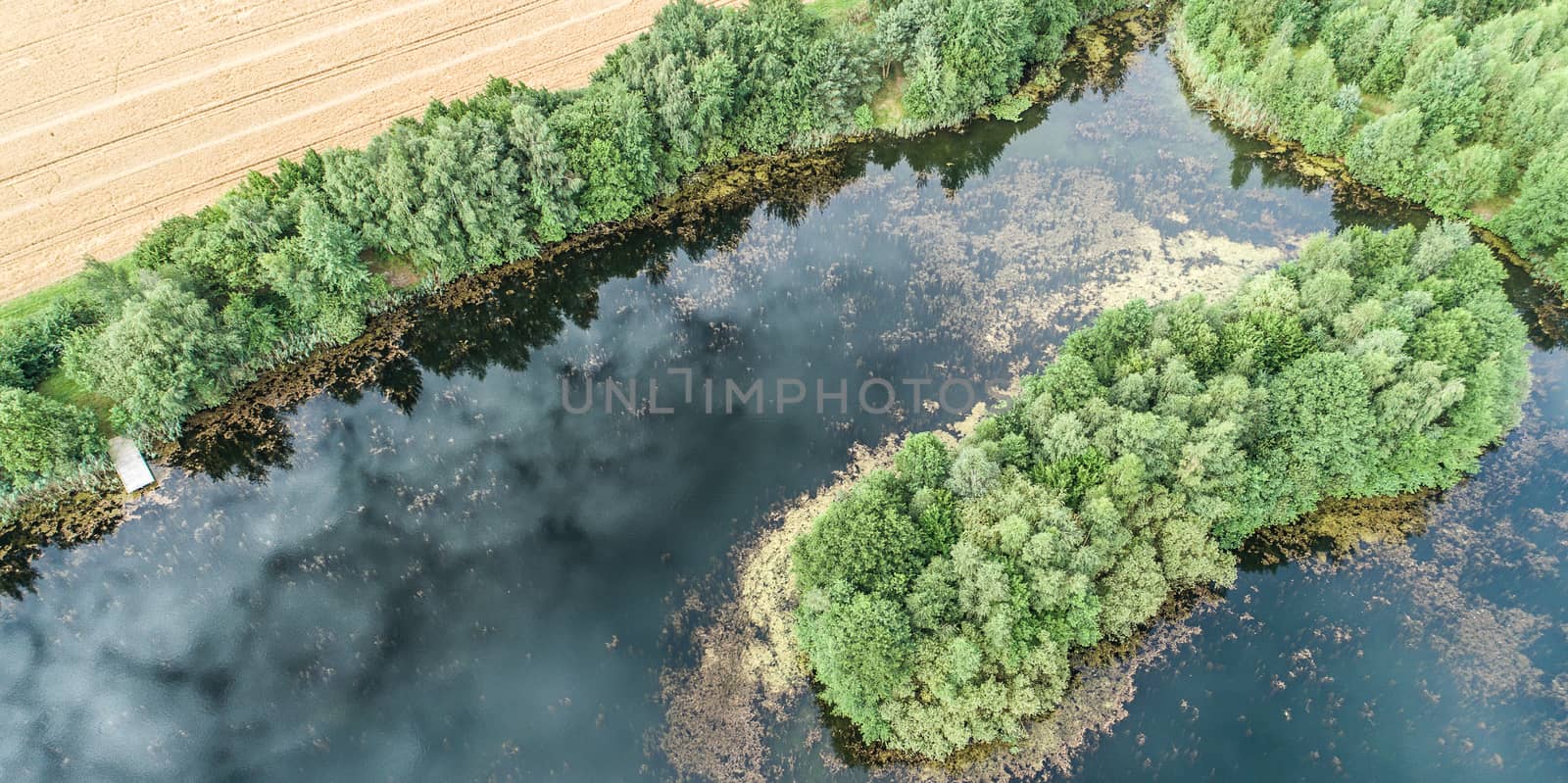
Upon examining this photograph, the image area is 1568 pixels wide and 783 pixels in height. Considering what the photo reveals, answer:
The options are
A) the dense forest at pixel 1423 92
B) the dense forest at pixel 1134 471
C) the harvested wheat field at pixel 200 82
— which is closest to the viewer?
the dense forest at pixel 1134 471

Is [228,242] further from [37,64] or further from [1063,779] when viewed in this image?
[1063,779]

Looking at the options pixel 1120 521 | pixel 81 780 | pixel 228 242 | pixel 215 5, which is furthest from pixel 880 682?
pixel 215 5

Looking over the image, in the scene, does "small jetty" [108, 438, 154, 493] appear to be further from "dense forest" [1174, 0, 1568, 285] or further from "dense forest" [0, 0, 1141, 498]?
"dense forest" [1174, 0, 1568, 285]

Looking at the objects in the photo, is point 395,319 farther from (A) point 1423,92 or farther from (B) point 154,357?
(A) point 1423,92

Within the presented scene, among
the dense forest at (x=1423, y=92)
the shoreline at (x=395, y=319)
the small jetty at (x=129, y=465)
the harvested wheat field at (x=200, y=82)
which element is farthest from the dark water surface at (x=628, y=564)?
the harvested wheat field at (x=200, y=82)

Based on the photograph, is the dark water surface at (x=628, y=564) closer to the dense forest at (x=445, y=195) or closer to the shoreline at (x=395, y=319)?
the shoreline at (x=395, y=319)
